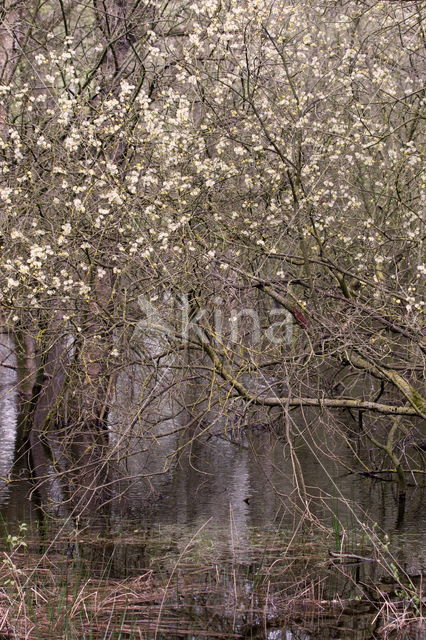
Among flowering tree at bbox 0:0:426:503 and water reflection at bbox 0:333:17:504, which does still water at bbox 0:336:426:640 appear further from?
flowering tree at bbox 0:0:426:503

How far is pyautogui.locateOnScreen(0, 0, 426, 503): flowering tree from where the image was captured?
342 inches

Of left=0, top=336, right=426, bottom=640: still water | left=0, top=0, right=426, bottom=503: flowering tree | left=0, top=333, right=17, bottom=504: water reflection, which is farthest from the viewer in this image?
left=0, top=333, right=17, bottom=504: water reflection

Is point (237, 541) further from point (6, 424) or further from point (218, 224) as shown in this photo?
point (6, 424)

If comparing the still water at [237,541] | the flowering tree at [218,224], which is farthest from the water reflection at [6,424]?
the flowering tree at [218,224]

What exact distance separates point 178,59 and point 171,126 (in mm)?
697

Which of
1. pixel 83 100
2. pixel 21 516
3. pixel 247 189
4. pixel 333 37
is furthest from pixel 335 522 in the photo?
pixel 333 37

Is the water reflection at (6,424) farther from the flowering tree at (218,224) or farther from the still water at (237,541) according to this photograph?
the flowering tree at (218,224)

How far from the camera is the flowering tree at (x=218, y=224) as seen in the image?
28.5 ft

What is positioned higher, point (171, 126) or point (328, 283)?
point (171, 126)

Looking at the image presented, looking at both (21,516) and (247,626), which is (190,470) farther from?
(247,626)

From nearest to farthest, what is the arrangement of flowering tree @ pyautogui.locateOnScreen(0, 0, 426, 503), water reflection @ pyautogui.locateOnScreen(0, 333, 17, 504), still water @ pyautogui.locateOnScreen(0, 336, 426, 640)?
still water @ pyautogui.locateOnScreen(0, 336, 426, 640) → flowering tree @ pyautogui.locateOnScreen(0, 0, 426, 503) → water reflection @ pyautogui.locateOnScreen(0, 333, 17, 504)

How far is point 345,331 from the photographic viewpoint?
27.5 ft

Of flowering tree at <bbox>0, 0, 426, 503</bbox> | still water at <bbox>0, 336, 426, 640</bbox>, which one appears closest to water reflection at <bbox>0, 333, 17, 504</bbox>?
still water at <bbox>0, 336, 426, 640</bbox>

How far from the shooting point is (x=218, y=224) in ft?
31.3
